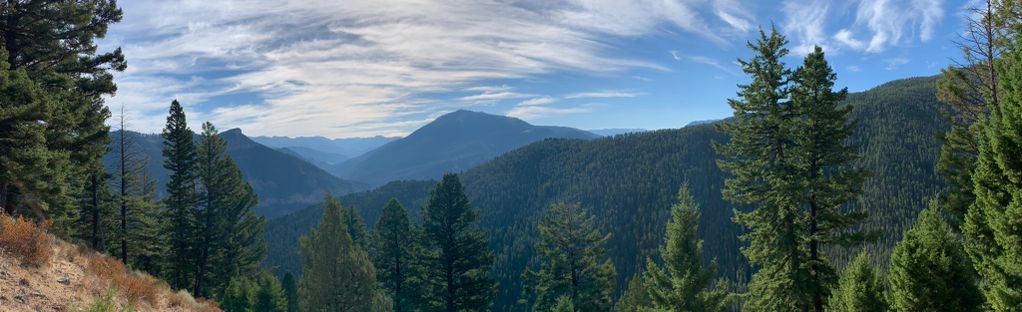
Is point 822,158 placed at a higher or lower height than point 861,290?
higher

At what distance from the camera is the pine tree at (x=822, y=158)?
16.1 metres

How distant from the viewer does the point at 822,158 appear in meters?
16.4

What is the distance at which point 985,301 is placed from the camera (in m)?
12.1

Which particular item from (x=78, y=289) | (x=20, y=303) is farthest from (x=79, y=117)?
(x=20, y=303)

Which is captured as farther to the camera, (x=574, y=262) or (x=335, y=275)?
(x=335, y=275)

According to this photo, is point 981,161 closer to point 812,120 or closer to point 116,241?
point 812,120

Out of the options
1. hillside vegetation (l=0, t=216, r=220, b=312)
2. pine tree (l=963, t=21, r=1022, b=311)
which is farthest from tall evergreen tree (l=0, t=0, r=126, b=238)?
pine tree (l=963, t=21, r=1022, b=311)

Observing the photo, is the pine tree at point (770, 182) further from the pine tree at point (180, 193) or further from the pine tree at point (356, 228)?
the pine tree at point (356, 228)

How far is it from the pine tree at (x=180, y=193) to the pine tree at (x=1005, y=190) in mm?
40773

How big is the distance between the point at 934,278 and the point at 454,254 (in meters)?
22.7

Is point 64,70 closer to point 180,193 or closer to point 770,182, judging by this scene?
point 180,193

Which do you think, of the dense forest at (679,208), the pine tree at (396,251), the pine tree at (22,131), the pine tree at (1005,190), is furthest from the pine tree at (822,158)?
the pine tree at (396,251)

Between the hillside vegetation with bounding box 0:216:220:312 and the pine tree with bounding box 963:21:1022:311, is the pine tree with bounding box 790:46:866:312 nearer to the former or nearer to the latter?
the pine tree with bounding box 963:21:1022:311

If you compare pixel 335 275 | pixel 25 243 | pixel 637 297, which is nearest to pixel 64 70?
pixel 25 243
